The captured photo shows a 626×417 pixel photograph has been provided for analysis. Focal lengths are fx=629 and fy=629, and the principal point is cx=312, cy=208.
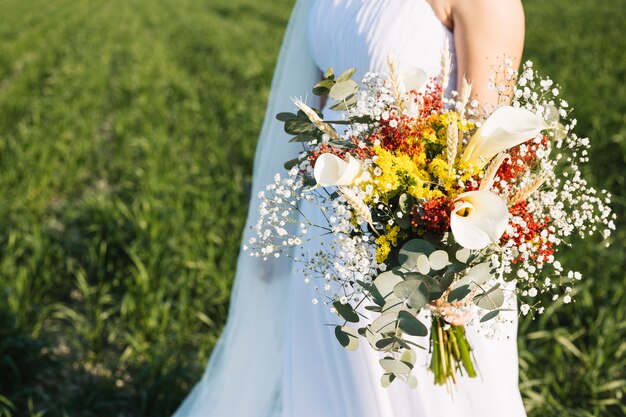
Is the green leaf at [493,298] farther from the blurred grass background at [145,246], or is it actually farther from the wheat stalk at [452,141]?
the blurred grass background at [145,246]

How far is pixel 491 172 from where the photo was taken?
3.42 feet

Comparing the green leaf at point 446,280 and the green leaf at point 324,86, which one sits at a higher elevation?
the green leaf at point 324,86

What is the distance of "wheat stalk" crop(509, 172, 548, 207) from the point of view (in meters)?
1.07

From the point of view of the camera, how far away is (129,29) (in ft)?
43.1

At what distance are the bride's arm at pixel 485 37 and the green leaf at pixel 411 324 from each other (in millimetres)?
510

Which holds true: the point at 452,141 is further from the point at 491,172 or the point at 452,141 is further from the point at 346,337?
the point at 346,337

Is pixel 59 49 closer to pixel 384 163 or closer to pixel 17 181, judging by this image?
pixel 17 181

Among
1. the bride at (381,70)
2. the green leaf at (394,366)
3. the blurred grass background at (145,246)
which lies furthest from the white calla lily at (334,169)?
the blurred grass background at (145,246)

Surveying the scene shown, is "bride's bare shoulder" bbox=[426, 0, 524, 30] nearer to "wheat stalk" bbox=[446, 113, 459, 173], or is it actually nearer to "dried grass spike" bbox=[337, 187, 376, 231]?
"wheat stalk" bbox=[446, 113, 459, 173]

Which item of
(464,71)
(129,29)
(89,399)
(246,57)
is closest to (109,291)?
(89,399)

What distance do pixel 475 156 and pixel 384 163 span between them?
0.17 m

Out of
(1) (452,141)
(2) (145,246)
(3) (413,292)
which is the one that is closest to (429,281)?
(3) (413,292)

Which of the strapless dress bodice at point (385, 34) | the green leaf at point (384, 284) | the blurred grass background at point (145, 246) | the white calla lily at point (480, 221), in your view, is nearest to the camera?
the white calla lily at point (480, 221)

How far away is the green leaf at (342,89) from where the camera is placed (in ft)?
3.86
